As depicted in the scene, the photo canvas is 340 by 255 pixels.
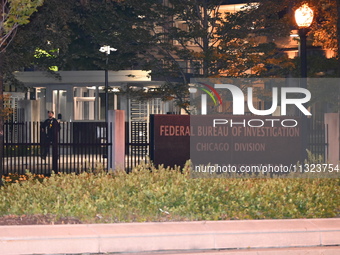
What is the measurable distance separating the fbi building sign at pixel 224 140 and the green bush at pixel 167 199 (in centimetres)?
481

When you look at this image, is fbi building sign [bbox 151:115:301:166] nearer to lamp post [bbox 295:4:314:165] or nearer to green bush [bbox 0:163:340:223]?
lamp post [bbox 295:4:314:165]

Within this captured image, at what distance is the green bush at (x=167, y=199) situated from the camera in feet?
35.7

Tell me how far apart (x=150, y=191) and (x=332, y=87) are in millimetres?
31938

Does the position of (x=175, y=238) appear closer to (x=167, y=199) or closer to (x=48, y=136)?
(x=167, y=199)

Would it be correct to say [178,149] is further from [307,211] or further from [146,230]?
[146,230]

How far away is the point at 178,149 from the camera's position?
19469 millimetres

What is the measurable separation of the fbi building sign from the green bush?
481 cm

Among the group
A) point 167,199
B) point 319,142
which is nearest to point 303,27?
point 319,142

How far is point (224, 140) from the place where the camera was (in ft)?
62.7

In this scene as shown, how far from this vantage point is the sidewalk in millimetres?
9070

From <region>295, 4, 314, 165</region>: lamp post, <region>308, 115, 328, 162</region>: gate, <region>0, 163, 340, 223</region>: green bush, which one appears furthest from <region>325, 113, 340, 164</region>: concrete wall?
<region>0, 163, 340, 223</region>: green bush

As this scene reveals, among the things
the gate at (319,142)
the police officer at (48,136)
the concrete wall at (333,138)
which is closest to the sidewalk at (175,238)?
the concrete wall at (333,138)

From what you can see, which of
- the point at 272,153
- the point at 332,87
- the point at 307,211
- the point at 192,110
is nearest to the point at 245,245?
the point at 307,211

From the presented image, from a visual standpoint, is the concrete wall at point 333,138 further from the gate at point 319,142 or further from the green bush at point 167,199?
the green bush at point 167,199
